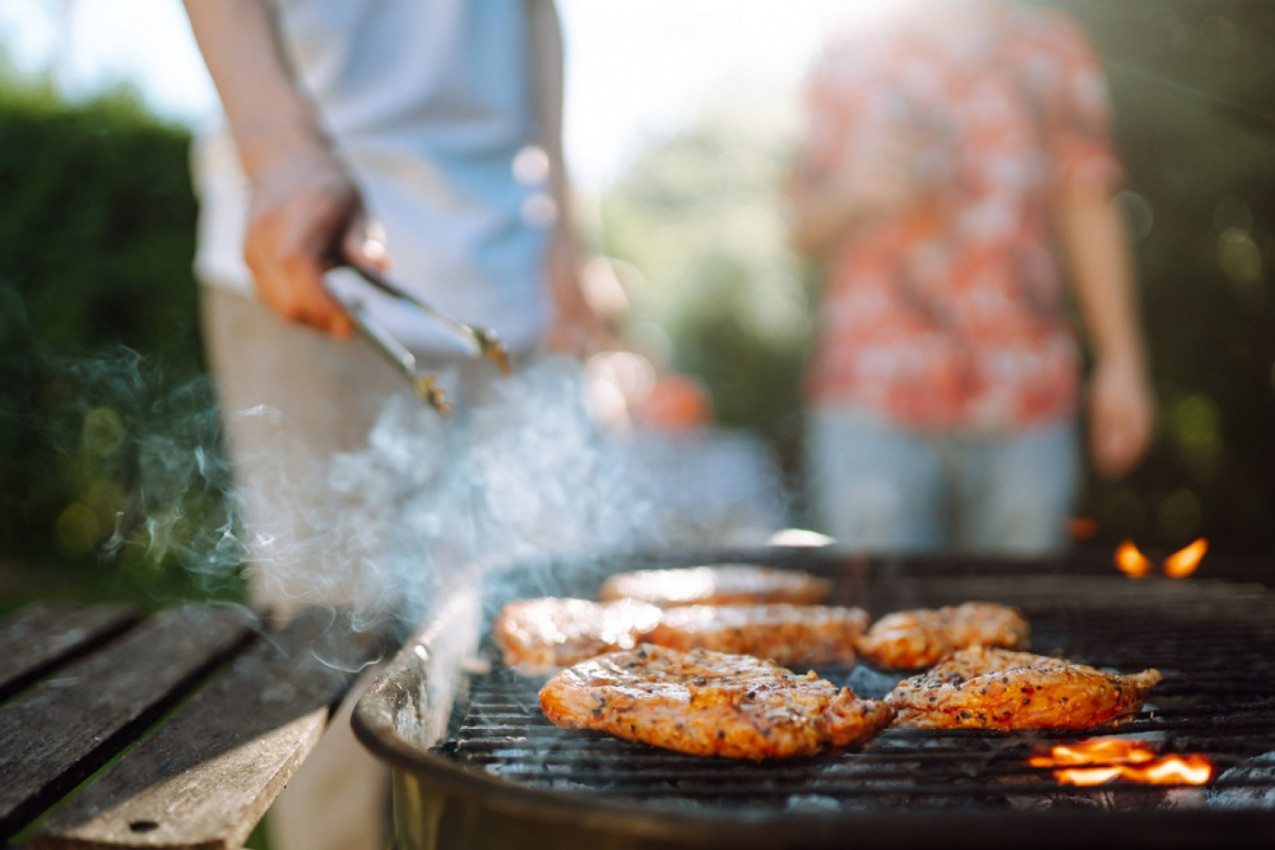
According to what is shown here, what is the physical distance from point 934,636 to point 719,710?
2.42 ft

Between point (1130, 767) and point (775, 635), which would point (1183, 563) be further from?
point (1130, 767)

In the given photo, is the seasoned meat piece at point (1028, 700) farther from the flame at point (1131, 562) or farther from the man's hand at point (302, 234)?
the man's hand at point (302, 234)

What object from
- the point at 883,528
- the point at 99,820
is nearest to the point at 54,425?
the point at 883,528

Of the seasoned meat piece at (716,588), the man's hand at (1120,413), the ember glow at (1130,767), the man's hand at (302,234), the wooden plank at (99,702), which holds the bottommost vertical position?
the seasoned meat piece at (716,588)

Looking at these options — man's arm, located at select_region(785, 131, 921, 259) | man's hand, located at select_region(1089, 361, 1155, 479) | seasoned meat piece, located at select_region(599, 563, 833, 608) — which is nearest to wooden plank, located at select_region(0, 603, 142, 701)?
seasoned meat piece, located at select_region(599, 563, 833, 608)

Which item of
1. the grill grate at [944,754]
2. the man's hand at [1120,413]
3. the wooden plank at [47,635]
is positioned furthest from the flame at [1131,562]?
the wooden plank at [47,635]

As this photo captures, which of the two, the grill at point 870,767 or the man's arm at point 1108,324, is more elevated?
the man's arm at point 1108,324

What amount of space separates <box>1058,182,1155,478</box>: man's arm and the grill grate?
55.7 inches

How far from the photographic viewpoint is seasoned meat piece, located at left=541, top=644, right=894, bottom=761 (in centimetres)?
157

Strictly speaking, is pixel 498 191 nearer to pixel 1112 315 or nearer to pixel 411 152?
pixel 411 152

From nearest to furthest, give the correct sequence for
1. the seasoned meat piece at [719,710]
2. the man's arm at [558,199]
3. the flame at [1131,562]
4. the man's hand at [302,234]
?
the seasoned meat piece at [719,710] → the man's hand at [302,234] → the flame at [1131,562] → the man's arm at [558,199]

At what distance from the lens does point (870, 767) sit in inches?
60.8

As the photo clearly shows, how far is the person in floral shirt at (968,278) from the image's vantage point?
3.52 m

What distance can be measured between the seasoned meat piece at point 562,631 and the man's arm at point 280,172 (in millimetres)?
758
